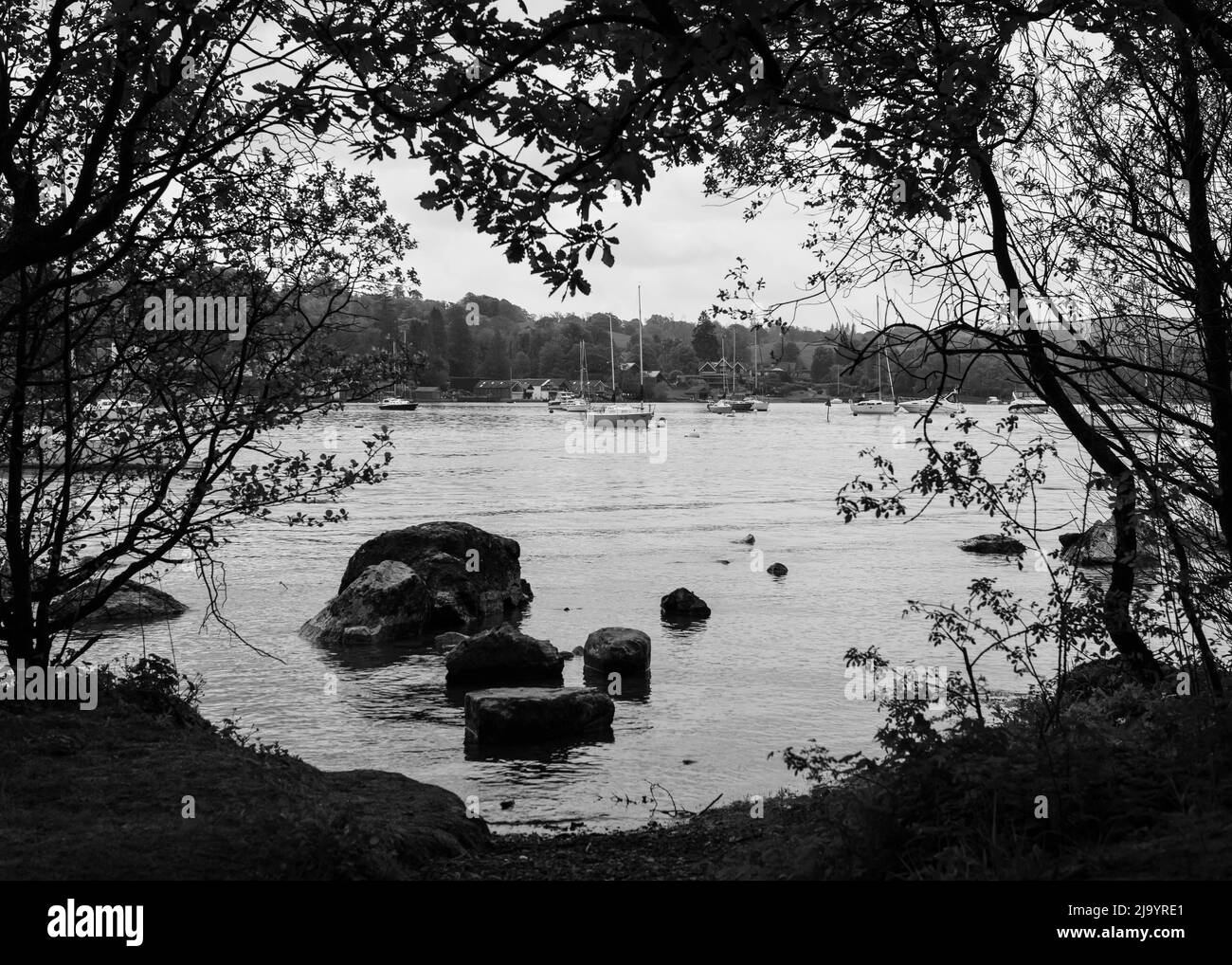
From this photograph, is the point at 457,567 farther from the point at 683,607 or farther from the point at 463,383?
the point at 463,383

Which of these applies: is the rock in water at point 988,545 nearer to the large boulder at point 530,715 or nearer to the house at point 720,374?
the large boulder at point 530,715

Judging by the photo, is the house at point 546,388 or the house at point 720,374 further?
the house at point 546,388

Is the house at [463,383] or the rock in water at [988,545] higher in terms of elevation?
the house at [463,383]

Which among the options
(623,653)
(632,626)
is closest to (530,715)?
(623,653)

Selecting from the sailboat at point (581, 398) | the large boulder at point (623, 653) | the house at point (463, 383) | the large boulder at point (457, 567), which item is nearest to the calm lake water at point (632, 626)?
the large boulder at point (623, 653)

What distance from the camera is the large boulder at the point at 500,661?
18.3 metres

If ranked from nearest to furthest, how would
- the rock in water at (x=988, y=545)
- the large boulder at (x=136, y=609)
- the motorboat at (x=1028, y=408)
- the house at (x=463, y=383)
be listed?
the motorboat at (x=1028, y=408), the large boulder at (x=136, y=609), the rock in water at (x=988, y=545), the house at (x=463, y=383)

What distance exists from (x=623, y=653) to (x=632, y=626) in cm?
432

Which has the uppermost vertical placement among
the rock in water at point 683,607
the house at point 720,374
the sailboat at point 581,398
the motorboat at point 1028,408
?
the house at point 720,374

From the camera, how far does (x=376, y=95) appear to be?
6848 millimetres

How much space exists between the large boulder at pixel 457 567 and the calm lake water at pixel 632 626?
34.6 inches

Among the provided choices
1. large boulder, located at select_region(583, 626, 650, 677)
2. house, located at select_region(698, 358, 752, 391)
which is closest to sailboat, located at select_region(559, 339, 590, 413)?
house, located at select_region(698, 358, 752, 391)

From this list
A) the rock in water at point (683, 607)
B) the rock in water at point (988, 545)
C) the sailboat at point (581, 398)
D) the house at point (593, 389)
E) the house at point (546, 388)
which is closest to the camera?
the rock in water at point (683, 607)

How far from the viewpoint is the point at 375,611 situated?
22.3 meters
